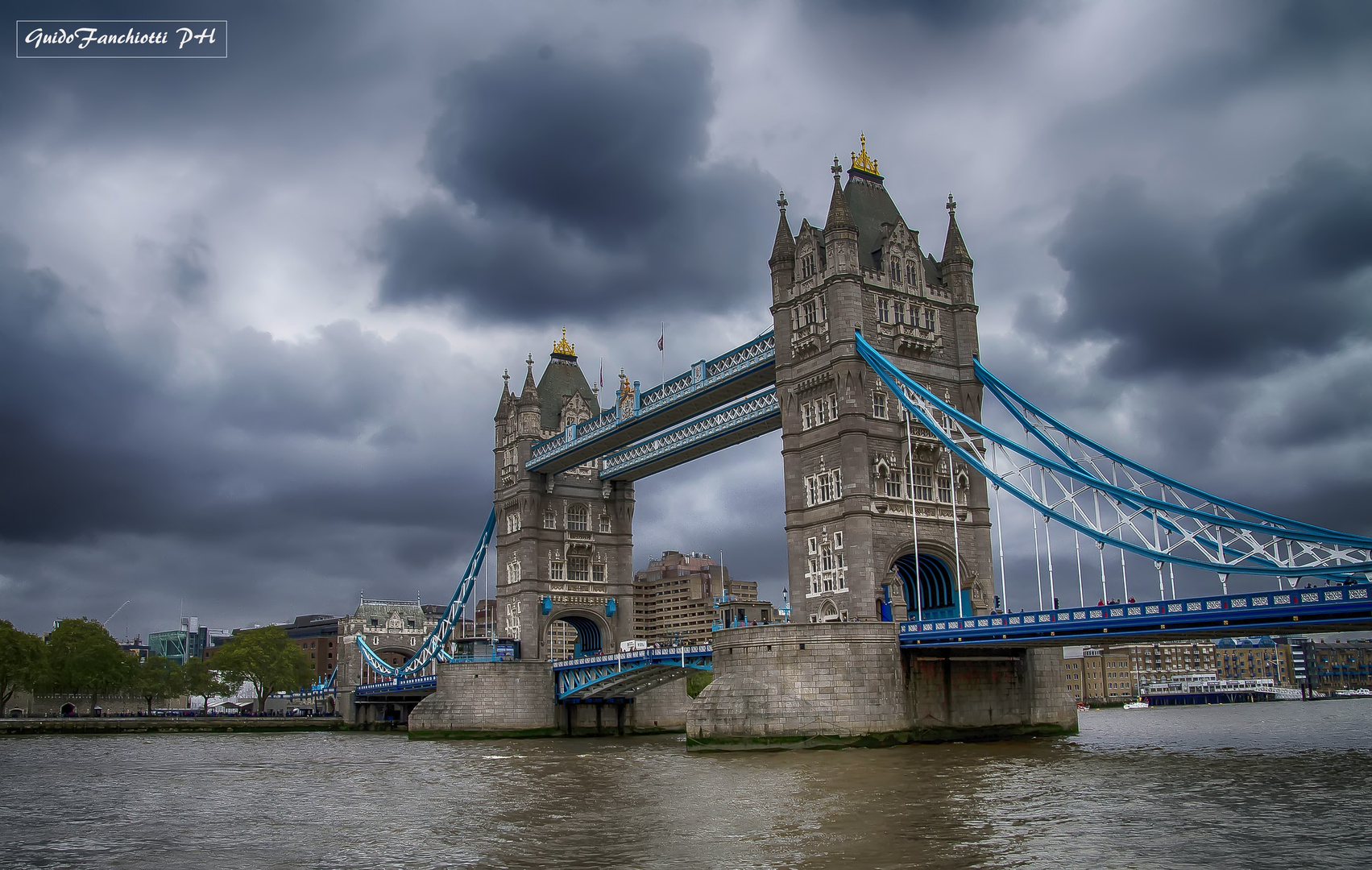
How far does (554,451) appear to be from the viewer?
78.4 metres

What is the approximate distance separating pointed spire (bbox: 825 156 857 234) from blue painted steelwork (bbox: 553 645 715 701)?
69.4 feet

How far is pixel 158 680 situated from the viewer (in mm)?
119500

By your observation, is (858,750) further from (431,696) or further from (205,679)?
(205,679)

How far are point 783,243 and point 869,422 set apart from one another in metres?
10.8

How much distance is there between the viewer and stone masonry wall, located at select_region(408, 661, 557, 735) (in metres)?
70.3

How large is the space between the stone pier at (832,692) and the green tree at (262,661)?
8302 centimetres

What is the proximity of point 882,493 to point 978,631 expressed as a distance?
9.77 m

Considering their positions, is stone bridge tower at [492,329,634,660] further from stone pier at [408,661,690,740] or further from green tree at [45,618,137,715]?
green tree at [45,618,137,715]

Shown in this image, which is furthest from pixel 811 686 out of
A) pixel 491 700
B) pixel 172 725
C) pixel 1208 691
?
pixel 1208 691

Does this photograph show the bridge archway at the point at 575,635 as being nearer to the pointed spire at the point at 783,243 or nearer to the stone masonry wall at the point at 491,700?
the stone masonry wall at the point at 491,700

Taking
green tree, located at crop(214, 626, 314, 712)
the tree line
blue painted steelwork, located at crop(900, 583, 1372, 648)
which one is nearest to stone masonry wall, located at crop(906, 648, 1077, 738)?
blue painted steelwork, located at crop(900, 583, 1372, 648)

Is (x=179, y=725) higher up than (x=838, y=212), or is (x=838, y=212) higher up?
(x=838, y=212)

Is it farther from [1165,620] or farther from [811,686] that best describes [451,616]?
[1165,620]

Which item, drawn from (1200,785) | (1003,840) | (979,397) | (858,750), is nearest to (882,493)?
(979,397)
